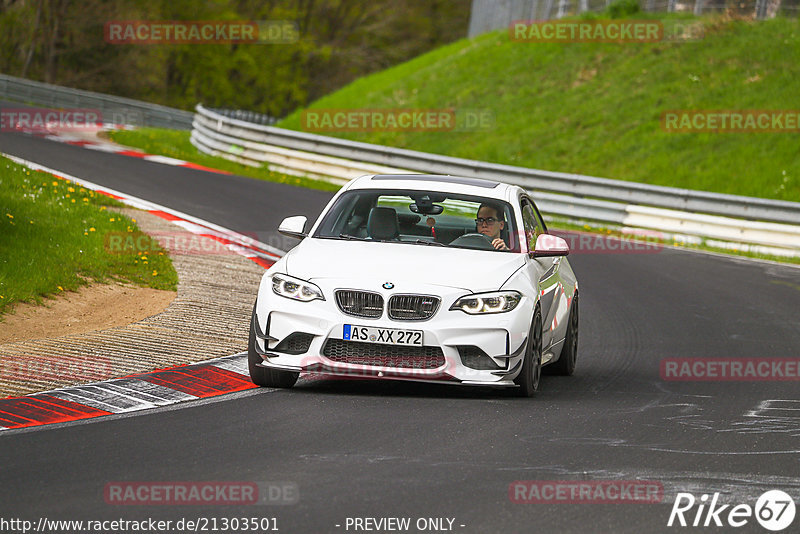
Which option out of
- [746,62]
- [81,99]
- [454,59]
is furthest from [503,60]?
[81,99]

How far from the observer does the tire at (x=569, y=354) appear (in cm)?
1024

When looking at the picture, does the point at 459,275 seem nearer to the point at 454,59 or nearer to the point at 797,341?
the point at 797,341

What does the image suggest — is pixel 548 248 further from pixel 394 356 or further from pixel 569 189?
pixel 569 189

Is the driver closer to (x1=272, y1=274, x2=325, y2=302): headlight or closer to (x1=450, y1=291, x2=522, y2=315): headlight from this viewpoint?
(x1=450, y1=291, x2=522, y2=315): headlight

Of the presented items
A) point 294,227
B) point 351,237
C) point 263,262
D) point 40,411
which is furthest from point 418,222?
point 263,262

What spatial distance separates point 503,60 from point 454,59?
2488 millimetres

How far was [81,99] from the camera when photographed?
45438 mm

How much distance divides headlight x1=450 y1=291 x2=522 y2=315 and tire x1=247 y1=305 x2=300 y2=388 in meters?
1.32

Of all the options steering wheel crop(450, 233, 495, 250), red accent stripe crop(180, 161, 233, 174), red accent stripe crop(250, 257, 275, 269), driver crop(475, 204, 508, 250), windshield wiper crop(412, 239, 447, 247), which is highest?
driver crop(475, 204, 508, 250)

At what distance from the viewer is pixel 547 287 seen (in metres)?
9.45

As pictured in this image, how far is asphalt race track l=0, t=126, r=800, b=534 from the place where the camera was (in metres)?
5.67

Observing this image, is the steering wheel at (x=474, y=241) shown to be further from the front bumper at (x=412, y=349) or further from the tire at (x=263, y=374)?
the tire at (x=263, y=374)

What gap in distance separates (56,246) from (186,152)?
61.0 ft

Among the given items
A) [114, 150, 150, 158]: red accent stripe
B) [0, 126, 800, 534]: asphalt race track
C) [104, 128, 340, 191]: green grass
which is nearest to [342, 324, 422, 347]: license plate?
[0, 126, 800, 534]: asphalt race track
